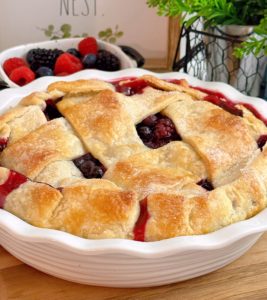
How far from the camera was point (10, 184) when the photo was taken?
39.6 inches

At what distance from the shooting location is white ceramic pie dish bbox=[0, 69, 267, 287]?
0.88 m

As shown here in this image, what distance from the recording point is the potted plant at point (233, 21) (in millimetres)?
1352

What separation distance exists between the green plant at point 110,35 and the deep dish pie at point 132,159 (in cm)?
63

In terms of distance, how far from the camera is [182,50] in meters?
1.83

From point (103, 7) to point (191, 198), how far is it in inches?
41.0

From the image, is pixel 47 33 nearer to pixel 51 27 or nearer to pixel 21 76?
pixel 51 27

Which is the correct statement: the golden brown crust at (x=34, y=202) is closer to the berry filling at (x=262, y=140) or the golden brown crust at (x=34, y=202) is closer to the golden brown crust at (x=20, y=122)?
the golden brown crust at (x=20, y=122)

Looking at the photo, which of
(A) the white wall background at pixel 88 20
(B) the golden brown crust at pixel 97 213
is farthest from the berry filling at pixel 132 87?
(A) the white wall background at pixel 88 20

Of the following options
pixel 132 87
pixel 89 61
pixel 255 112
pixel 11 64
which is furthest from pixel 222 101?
pixel 11 64

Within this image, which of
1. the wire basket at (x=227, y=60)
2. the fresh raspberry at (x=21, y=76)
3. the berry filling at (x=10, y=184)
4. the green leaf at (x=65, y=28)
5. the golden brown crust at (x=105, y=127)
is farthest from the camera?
the green leaf at (x=65, y=28)

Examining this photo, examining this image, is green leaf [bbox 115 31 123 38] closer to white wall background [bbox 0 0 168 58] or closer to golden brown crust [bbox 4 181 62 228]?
white wall background [bbox 0 0 168 58]

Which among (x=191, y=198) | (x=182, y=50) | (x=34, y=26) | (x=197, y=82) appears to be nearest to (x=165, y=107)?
(x=197, y=82)

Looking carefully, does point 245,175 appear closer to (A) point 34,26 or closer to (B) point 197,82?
(B) point 197,82

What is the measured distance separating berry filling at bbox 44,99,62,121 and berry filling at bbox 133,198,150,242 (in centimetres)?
36
